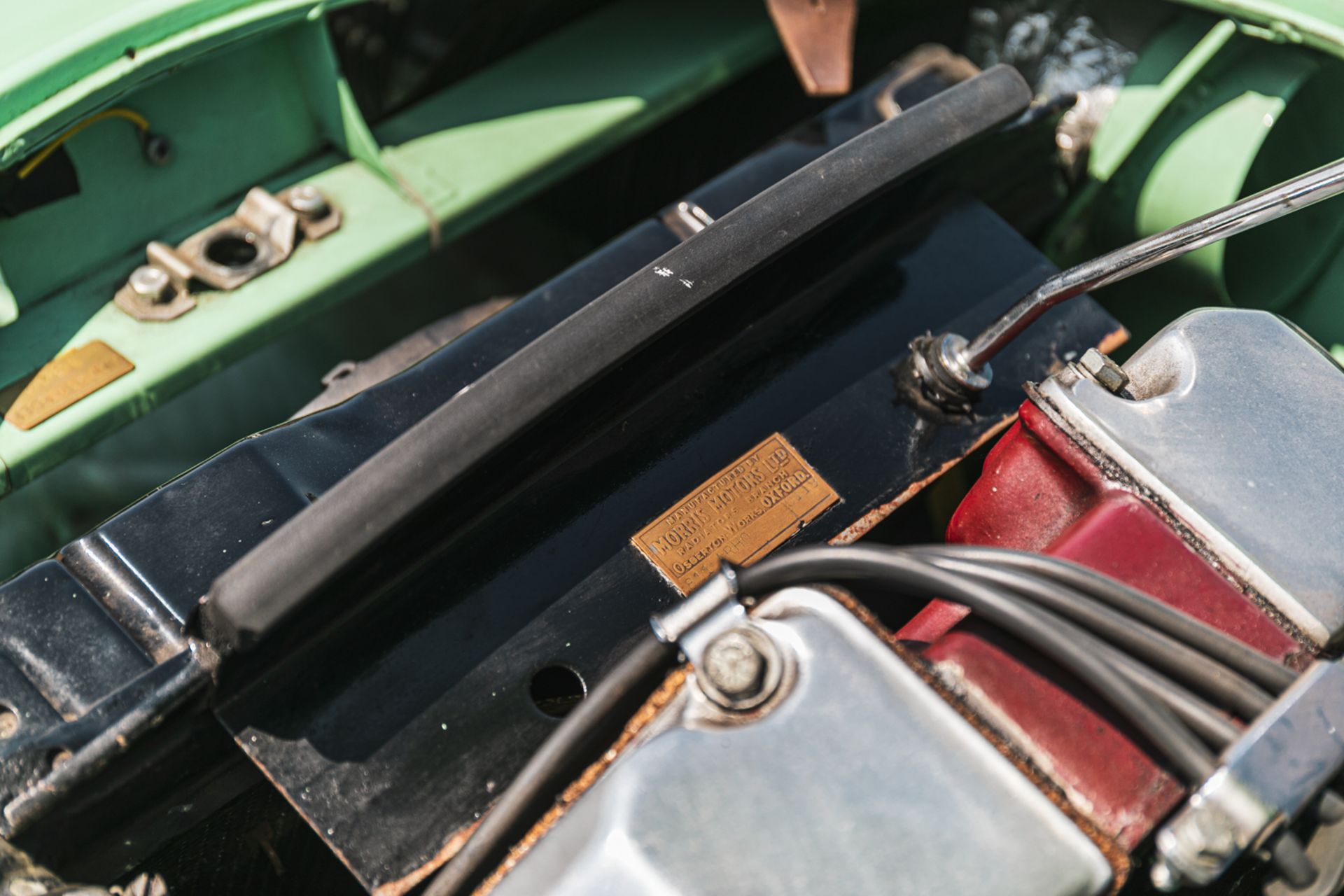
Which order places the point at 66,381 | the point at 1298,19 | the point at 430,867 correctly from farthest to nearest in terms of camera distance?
the point at 1298,19, the point at 66,381, the point at 430,867

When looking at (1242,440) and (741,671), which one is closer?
(741,671)

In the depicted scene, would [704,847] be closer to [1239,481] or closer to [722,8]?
[1239,481]

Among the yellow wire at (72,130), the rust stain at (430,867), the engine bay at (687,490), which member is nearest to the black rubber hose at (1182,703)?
the engine bay at (687,490)

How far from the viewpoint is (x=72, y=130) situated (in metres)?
0.93

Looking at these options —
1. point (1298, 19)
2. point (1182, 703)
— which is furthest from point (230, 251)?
point (1298, 19)

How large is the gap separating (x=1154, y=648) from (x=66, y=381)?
0.87m

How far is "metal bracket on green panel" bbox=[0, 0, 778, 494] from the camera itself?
0.96 metres

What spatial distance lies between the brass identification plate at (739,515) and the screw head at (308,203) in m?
0.51

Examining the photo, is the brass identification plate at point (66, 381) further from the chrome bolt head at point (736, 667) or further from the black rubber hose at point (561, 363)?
the chrome bolt head at point (736, 667)

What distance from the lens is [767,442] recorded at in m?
0.87

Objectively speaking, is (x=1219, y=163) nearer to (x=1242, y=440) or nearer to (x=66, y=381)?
(x=1242, y=440)

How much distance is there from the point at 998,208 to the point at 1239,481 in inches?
19.4

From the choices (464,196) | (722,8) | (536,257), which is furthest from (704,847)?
(536,257)

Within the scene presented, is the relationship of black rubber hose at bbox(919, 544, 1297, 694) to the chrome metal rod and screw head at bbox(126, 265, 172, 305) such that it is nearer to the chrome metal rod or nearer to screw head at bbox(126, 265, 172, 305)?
the chrome metal rod
